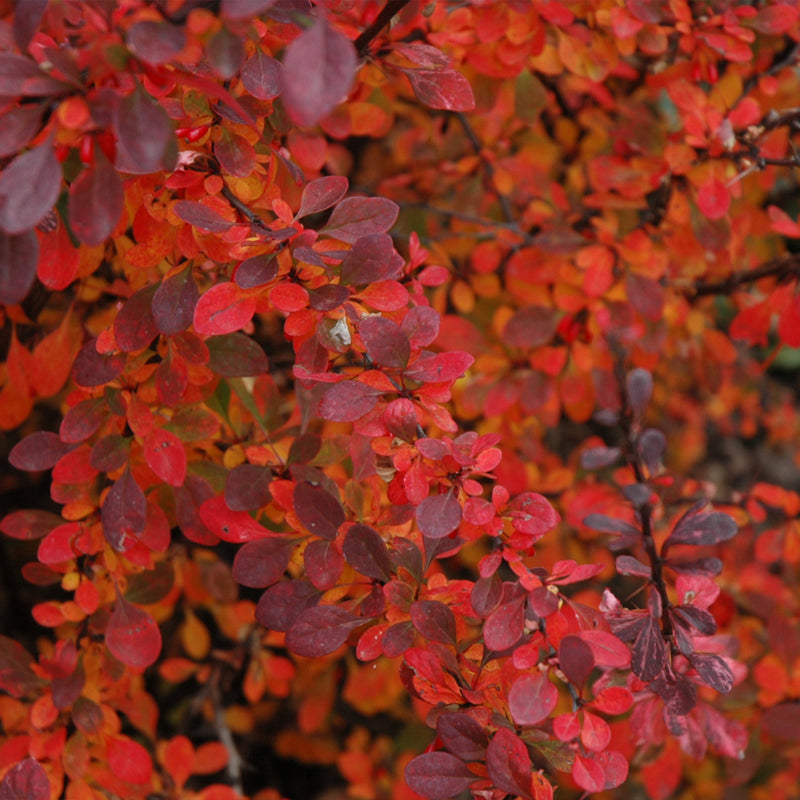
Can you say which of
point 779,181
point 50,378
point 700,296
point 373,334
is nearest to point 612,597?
point 373,334

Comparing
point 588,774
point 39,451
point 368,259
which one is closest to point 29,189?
point 368,259

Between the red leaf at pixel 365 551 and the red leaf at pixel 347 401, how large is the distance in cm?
10

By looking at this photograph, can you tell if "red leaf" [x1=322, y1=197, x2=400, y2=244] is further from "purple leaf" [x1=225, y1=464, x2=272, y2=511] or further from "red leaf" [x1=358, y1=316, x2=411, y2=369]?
"purple leaf" [x1=225, y1=464, x2=272, y2=511]

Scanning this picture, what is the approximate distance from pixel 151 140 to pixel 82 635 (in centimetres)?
66

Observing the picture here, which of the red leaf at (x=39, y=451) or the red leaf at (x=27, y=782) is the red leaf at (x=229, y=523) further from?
the red leaf at (x=27, y=782)

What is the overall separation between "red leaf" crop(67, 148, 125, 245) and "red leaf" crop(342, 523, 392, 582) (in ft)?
1.04

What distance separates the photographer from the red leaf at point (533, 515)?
671 millimetres

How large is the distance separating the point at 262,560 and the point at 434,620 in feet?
0.59

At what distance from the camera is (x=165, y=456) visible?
2.54 feet

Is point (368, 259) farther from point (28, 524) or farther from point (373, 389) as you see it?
point (28, 524)

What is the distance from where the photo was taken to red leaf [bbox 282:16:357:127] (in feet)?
1.57

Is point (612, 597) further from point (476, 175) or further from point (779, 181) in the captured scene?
point (779, 181)

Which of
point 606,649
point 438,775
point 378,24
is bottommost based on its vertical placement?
point 438,775

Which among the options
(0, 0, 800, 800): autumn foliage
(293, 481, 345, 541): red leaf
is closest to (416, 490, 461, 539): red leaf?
(0, 0, 800, 800): autumn foliage
